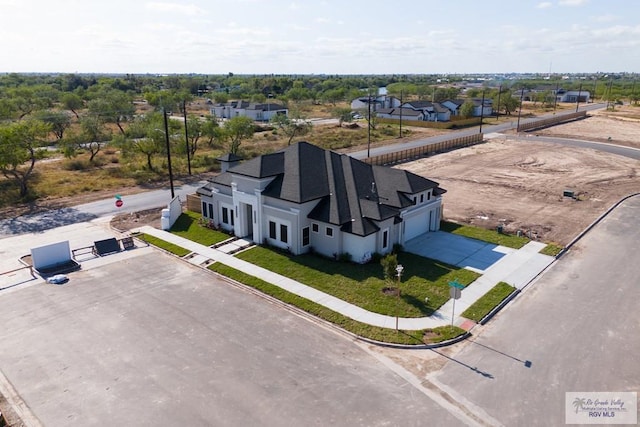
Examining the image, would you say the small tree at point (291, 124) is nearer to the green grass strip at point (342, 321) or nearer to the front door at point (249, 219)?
the front door at point (249, 219)

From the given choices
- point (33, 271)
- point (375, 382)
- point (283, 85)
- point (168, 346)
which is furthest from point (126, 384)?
point (283, 85)

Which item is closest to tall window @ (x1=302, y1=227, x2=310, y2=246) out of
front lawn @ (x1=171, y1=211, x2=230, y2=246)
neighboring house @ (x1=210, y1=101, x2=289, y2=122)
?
front lawn @ (x1=171, y1=211, x2=230, y2=246)

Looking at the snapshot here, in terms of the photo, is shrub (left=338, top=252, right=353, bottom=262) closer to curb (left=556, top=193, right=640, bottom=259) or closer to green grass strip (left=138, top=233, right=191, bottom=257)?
green grass strip (left=138, top=233, right=191, bottom=257)

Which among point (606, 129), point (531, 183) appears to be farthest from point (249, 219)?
point (606, 129)

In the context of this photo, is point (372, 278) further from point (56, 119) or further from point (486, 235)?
point (56, 119)

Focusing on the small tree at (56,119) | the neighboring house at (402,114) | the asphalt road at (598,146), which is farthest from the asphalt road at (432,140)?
the small tree at (56,119)

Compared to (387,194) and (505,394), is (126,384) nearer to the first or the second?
(505,394)
